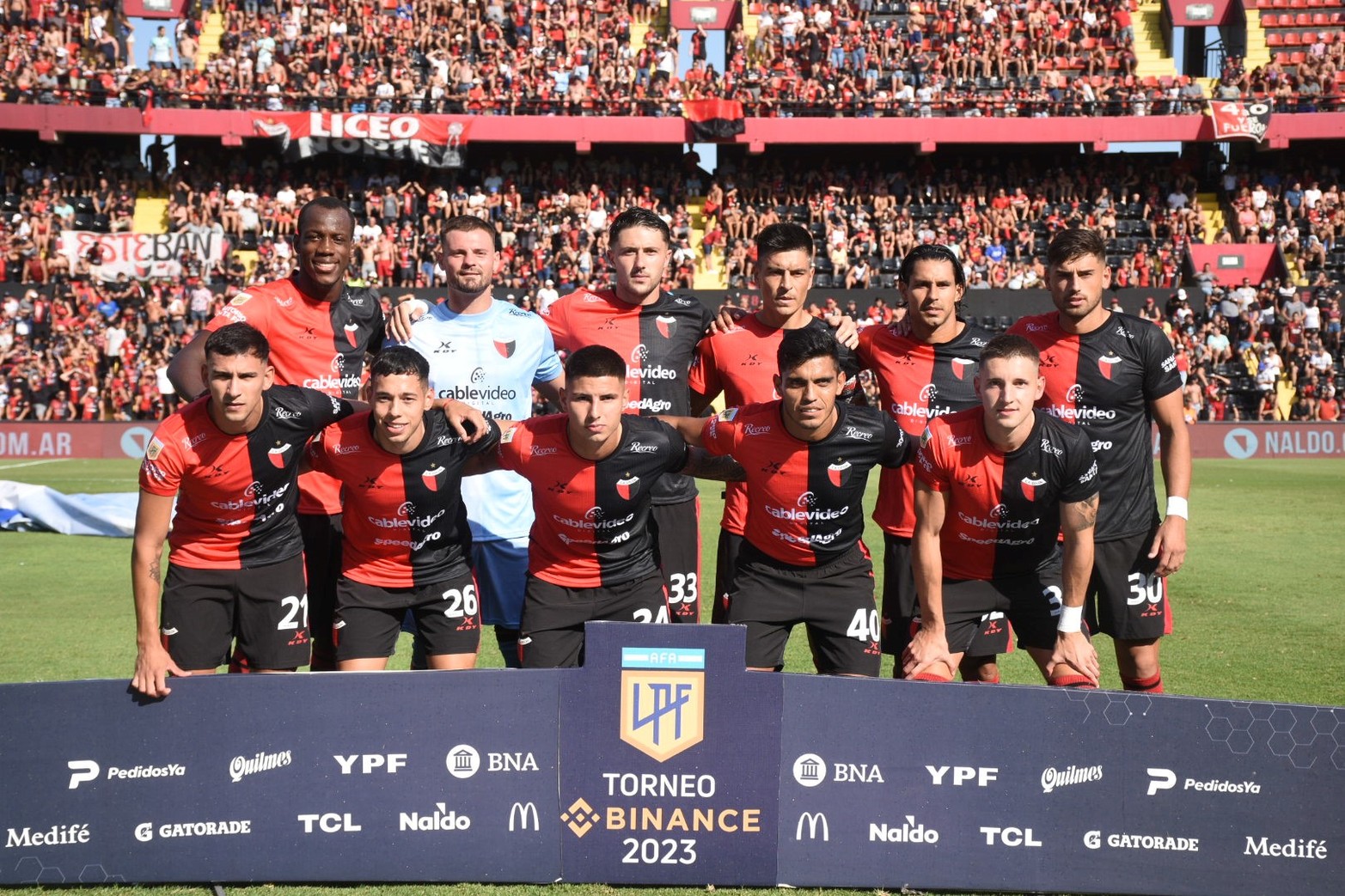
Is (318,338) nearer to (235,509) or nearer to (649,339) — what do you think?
(235,509)

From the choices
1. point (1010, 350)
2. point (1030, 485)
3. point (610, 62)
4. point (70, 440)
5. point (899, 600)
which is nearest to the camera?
point (1010, 350)

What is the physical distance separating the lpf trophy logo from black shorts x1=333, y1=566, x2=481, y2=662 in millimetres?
1428

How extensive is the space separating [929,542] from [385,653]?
8.24 ft

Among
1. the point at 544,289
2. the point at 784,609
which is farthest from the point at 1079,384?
the point at 544,289

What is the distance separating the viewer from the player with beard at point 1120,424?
5.74 meters

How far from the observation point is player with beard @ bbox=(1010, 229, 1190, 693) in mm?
5738

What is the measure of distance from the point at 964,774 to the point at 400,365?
290cm

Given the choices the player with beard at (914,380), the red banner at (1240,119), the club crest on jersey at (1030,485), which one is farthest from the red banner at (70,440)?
the red banner at (1240,119)

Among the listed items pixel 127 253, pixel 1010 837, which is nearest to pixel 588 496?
pixel 1010 837

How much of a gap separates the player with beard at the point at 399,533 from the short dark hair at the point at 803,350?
4.58 feet

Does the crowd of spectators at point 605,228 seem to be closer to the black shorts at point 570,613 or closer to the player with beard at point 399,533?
the player with beard at point 399,533

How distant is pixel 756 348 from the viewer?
6.22 meters

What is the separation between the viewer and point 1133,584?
19.0 ft

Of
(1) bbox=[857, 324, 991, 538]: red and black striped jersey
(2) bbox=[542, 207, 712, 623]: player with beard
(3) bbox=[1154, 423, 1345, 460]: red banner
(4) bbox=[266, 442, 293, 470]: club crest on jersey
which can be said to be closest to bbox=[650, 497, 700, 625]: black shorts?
(2) bbox=[542, 207, 712, 623]: player with beard
